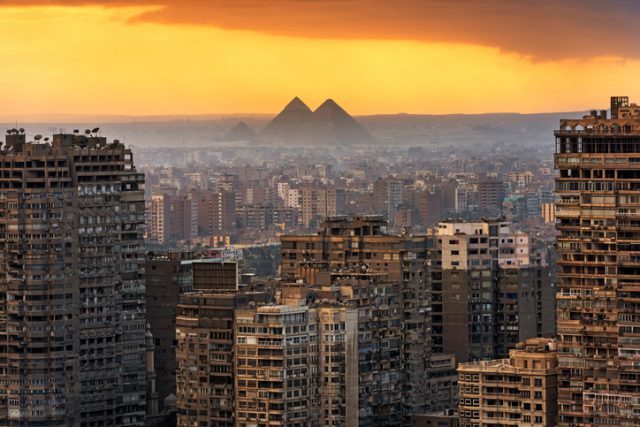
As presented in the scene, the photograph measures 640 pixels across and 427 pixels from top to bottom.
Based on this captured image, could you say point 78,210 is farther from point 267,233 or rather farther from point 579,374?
point 267,233

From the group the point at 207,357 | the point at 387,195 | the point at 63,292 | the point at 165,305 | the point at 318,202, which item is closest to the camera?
the point at 207,357

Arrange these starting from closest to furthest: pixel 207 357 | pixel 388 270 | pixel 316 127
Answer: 1. pixel 207 357
2. pixel 388 270
3. pixel 316 127

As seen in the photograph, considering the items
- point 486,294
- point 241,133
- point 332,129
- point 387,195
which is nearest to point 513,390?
point 486,294

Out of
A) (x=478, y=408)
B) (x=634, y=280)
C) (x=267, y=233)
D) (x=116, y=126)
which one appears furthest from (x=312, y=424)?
(x=267, y=233)

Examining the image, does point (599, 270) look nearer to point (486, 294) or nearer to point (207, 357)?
point (207, 357)

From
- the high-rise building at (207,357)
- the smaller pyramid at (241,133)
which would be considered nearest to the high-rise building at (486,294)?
the high-rise building at (207,357)

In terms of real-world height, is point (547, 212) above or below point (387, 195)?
below

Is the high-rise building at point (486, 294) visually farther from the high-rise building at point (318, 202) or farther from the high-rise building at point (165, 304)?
the high-rise building at point (318, 202)
